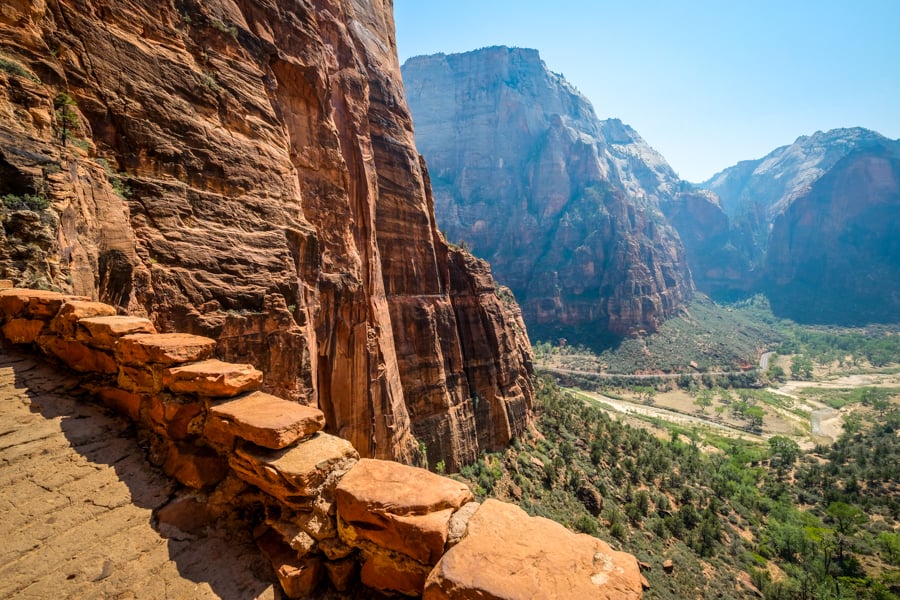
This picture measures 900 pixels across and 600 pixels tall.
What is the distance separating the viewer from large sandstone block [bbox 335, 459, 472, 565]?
9.97 ft

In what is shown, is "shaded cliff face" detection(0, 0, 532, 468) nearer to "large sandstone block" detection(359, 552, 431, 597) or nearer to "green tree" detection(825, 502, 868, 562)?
"large sandstone block" detection(359, 552, 431, 597)

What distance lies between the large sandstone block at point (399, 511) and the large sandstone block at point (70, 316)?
4582 mm

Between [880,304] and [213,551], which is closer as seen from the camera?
[213,551]

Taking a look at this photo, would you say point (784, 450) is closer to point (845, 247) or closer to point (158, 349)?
point (158, 349)

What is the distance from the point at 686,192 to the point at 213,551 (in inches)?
8871

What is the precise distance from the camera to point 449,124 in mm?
144000

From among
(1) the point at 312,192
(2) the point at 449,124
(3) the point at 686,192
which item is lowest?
(1) the point at 312,192

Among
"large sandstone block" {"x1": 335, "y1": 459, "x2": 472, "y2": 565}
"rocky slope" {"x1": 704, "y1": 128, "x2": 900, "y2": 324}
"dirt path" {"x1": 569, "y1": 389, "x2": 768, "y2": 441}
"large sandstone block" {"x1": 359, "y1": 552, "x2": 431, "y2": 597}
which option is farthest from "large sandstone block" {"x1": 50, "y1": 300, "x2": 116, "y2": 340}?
"rocky slope" {"x1": 704, "y1": 128, "x2": 900, "y2": 324}

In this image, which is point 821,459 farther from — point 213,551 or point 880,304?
point 880,304

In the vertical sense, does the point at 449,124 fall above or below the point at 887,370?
above

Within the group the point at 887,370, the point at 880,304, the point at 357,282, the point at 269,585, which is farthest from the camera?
the point at 880,304

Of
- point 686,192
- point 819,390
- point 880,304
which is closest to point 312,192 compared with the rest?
point 819,390

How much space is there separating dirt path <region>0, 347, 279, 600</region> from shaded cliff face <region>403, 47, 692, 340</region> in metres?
105

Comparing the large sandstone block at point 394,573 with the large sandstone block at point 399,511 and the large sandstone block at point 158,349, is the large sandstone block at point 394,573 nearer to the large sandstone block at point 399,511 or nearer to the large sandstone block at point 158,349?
the large sandstone block at point 399,511
